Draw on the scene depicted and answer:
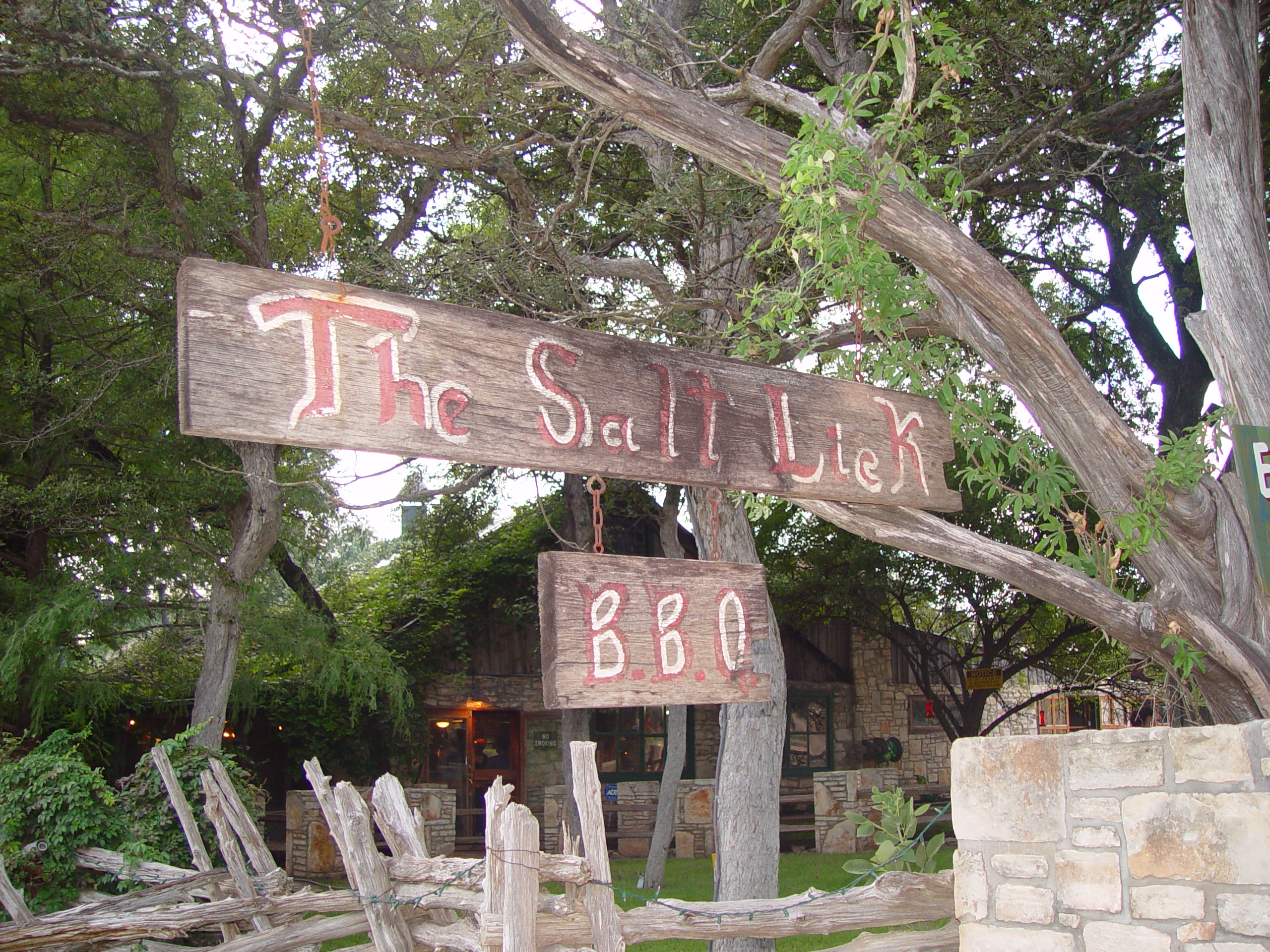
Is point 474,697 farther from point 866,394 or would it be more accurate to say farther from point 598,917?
point 866,394

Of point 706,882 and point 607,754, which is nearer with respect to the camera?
point 706,882

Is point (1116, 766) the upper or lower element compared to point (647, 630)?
lower

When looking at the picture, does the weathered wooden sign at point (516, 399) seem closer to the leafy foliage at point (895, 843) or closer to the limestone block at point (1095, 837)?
the limestone block at point (1095, 837)

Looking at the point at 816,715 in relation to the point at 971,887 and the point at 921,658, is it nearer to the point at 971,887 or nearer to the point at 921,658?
the point at 921,658

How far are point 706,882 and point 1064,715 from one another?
11.6 m

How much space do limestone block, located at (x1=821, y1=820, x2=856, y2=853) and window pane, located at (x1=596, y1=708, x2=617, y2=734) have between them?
363 centimetres

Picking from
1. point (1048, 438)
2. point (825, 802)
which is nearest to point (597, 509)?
point (1048, 438)

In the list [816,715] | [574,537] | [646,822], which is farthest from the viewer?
[816,715]

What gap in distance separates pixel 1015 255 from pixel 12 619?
33.3 feet

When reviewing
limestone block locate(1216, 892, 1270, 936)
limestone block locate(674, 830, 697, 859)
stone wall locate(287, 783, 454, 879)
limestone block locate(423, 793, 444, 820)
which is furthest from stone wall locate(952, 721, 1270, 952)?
limestone block locate(674, 830, 697, 859)

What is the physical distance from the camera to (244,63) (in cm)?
893

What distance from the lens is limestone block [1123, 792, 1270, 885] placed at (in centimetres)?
326

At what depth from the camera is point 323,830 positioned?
A: 11578 millimetres

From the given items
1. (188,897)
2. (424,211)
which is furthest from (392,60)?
(188,897)
